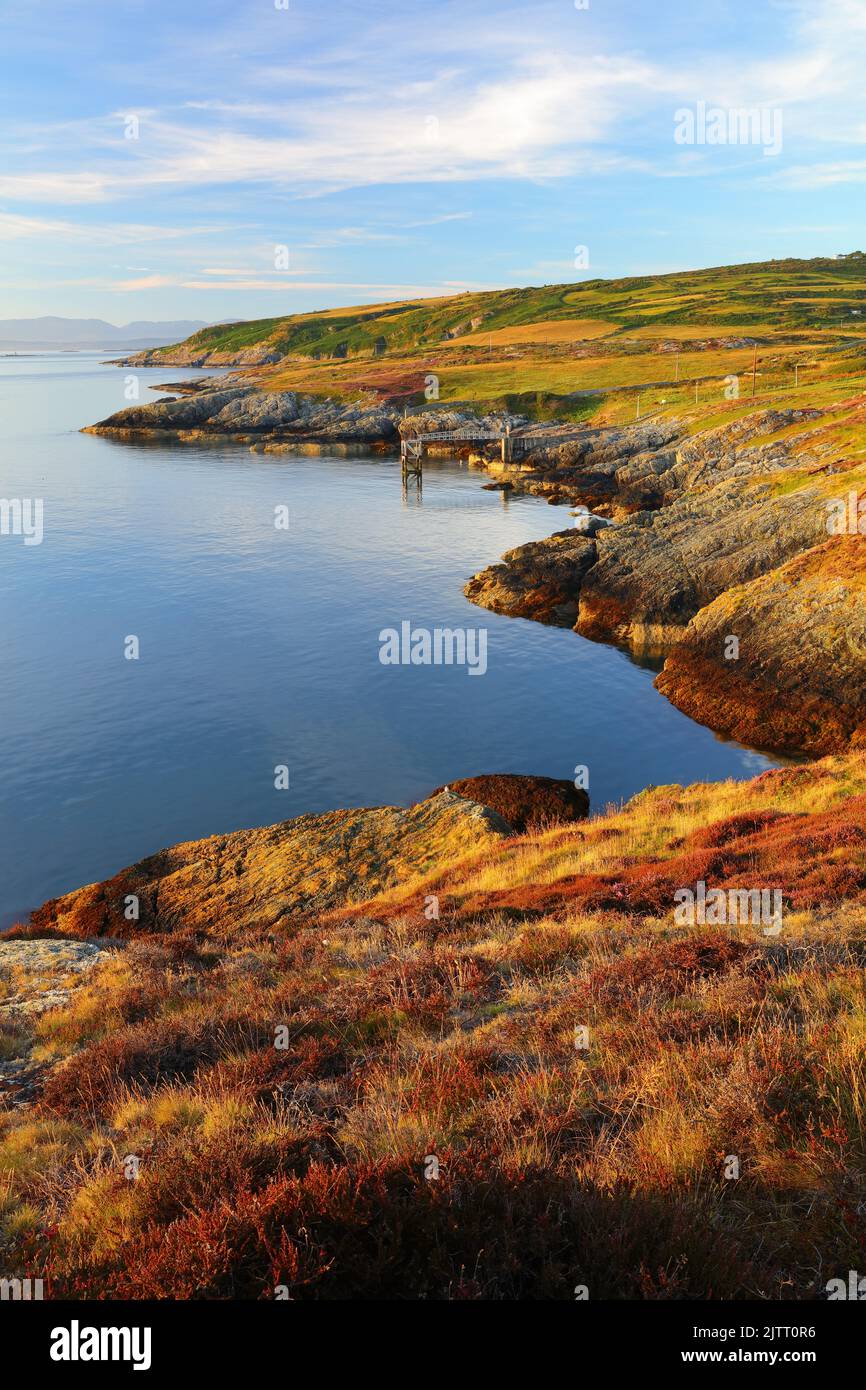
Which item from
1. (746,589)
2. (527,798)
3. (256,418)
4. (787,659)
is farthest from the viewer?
(256,418)

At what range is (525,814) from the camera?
27109 millimetres

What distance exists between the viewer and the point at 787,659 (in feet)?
116

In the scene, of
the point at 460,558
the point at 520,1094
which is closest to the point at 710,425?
the point at 460,558

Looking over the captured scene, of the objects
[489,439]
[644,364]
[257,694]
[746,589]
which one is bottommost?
[257,694]

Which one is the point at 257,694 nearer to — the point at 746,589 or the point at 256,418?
the point at 746,589

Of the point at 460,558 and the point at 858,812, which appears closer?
the point at 858,812

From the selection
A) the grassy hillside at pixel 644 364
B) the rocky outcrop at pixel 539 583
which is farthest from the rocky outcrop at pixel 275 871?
the grassy hillside at pixel 644 364

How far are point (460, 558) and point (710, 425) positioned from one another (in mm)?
38931

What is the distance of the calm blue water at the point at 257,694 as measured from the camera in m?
29.1

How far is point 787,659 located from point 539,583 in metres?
20.2

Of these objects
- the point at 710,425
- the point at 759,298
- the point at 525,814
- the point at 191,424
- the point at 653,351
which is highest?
the point at 759,298

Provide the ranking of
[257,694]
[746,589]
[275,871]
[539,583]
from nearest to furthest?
[275,871], [257,694], [746,589], [539,583]

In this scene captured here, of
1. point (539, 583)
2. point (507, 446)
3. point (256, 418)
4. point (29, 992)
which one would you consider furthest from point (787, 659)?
point (256, 418)
